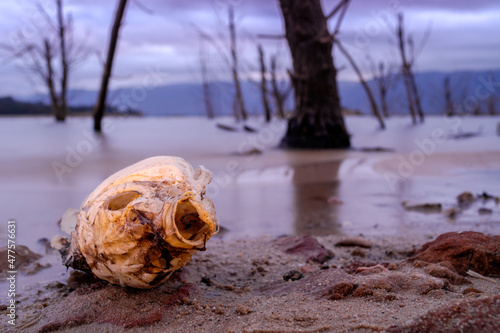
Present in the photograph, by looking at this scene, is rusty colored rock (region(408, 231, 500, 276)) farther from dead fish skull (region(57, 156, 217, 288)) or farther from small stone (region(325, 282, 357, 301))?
dead fish skull (region(57, 156, 217, 288))

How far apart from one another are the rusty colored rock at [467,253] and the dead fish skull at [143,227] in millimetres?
1115

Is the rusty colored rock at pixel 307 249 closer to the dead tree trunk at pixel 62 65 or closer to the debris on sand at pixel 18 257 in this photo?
the debris on sand at pixel 18 257

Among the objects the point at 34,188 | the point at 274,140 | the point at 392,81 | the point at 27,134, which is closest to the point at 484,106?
the point at 392,81

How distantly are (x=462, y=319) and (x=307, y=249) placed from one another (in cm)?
138

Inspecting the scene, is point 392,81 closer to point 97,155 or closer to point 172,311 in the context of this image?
point 97,155

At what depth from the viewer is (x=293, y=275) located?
7.20 ft

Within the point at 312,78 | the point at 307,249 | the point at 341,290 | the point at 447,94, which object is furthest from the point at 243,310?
the point at 447,94

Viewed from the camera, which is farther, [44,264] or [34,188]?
[34,188]

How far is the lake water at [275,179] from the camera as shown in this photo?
3.56m

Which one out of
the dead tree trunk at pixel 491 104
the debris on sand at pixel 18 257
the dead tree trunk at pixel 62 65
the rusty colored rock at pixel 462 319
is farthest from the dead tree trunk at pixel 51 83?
the dead tree trunk at pixel 491 104

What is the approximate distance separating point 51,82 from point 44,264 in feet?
44.3

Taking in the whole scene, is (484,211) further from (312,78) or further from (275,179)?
(312,78)

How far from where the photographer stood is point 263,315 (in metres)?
1.64

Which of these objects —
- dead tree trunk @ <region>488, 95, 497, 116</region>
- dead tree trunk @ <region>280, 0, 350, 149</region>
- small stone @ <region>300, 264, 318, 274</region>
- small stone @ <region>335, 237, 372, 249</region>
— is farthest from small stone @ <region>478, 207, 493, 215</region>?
dead tree trunk @ <region>488, 95, 497, 116</region>
